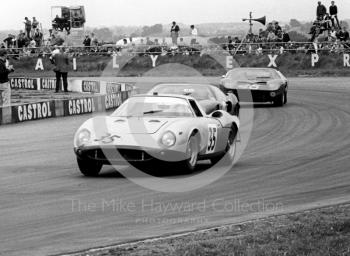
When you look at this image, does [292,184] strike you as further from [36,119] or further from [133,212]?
[36,119]

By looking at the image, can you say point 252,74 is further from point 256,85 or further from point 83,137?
point 83,137

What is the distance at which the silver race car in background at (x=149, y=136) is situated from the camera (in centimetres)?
1230

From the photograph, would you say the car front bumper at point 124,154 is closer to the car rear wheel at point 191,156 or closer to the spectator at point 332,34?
the car rear wheel at point 191,156

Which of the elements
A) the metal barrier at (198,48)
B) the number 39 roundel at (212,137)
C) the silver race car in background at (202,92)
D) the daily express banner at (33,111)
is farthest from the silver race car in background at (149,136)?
the metal barrier at (198,48)

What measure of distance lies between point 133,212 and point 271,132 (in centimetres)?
1018

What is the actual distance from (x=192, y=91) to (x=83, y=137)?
5.77 metres

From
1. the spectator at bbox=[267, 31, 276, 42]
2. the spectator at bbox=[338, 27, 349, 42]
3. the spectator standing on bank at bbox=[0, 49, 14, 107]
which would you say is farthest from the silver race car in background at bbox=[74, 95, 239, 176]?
the spectator at bbox=[267, 31, 276, 42]

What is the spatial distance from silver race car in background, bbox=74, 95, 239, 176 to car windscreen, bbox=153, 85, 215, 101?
406 centimetres

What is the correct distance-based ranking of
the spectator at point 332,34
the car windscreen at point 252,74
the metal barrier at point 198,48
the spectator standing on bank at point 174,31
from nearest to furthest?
the car windscreen at point 252,74 → the spectator at point 332,34 → the metal barrier at point 198,48 → the spectator standing on bank at point 174,31

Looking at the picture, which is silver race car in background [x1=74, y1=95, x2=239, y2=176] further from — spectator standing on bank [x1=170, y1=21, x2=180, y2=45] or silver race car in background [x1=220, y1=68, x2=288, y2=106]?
spectator standing on bank [x1=170, y1=21, x2=180, y2=45]

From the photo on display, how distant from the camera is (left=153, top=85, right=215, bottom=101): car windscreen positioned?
17.9m

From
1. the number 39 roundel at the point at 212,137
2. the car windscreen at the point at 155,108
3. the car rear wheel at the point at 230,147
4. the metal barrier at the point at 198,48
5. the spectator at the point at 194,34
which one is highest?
the car windscreen at the point at 155,108

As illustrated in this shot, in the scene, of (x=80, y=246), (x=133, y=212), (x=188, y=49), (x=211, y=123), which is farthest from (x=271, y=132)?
(x=188, y=49)

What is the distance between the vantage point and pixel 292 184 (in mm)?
11938
